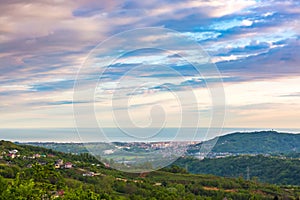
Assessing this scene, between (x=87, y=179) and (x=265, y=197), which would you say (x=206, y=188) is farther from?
(x=87, y=179)

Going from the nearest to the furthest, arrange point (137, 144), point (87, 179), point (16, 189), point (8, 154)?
point (137, 144) < point (16, 189) < point (87, 179) < point (8, 154)

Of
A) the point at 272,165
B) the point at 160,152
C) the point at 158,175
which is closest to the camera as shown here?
the point at 160,152

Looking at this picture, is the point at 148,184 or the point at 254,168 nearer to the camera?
the point at 148,184

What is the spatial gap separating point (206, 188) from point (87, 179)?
66.3 ft

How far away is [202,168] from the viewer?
119375mm

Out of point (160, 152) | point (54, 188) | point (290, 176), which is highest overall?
point (160, 152)

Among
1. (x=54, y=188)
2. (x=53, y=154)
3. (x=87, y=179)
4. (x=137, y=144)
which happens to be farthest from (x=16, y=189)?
(x=53, y=154)

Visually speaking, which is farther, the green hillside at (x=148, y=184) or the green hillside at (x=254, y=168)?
the green hillside at (x=254, y=168)

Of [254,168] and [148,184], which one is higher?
[148,184]

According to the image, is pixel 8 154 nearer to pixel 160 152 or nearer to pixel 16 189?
pixel 16 189

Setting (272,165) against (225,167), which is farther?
(225,167)

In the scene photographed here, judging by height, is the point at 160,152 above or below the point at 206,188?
above

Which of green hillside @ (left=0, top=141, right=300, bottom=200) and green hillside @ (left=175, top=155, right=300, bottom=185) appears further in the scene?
green hillside @ (left=175, top=155, right=300, bottom=185)

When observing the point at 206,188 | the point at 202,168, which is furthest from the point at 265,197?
the point at 202,168
